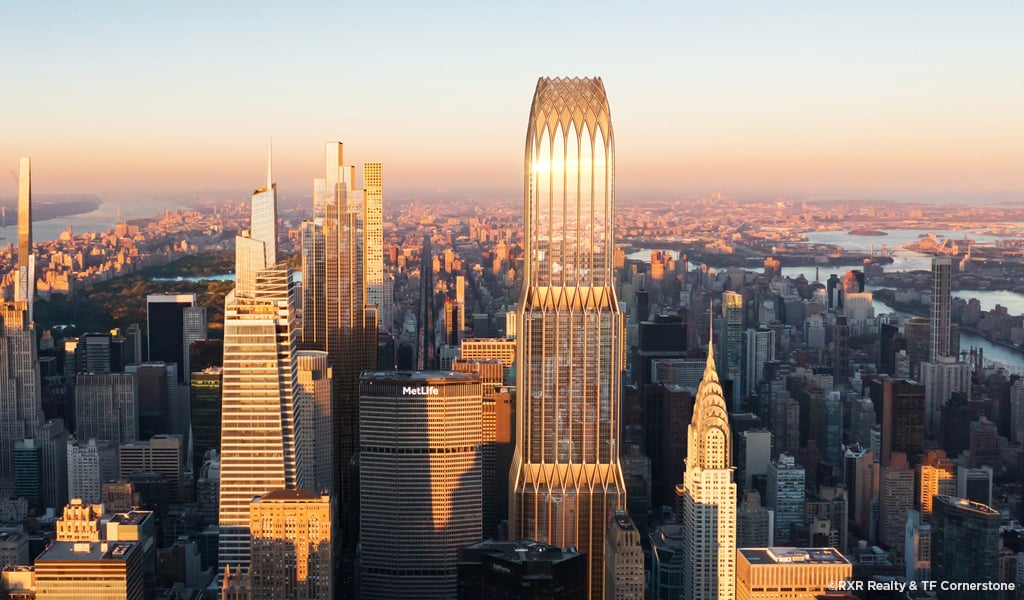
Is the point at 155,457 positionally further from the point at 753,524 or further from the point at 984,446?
the point at 984,446

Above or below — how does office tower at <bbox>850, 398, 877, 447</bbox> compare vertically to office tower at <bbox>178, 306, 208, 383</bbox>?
below

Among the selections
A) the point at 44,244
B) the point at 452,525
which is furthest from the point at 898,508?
the point at 44,244

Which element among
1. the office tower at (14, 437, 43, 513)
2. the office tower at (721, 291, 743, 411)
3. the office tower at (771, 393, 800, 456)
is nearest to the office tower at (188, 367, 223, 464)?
the office tower at (14, 437, 43, 513)

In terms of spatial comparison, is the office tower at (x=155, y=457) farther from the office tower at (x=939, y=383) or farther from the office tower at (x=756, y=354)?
the office tower at (x=939, y=383)

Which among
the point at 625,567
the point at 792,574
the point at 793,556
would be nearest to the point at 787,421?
the point at 625,567

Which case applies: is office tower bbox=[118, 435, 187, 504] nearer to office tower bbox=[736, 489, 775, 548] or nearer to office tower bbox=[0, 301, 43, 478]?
office tower bbox=[0, 301, 43, 478]
